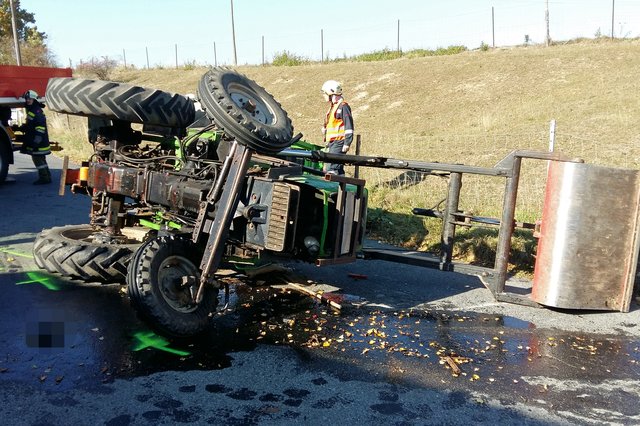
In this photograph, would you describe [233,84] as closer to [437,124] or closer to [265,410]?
[265,410]

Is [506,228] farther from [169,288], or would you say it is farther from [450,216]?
[169,288]

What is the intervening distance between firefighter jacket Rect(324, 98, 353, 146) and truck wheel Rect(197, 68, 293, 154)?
4223mm

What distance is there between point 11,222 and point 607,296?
696cm

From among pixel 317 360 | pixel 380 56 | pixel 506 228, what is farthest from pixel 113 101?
pixel 380 56

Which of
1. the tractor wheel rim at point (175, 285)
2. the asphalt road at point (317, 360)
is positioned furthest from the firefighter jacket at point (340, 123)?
the tractor wheel rim at point (175, 285)

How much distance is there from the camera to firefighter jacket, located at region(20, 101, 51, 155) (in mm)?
10586

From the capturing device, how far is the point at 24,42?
47844 millimetres

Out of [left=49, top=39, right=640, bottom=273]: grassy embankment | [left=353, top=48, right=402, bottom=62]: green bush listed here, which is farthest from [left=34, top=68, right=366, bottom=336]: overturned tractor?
[left=353, top=48, right=402, bottom=62]: green bush

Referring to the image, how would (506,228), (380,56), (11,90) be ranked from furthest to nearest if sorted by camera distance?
1. (380,56)
2. (11,90)
3. (506,228)

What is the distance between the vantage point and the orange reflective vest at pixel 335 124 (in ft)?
29.8

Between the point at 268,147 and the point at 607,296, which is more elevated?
the point at 268,147

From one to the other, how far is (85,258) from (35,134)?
21.6 feet

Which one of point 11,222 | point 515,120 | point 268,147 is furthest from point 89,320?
point 515,120

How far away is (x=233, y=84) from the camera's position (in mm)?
4684
